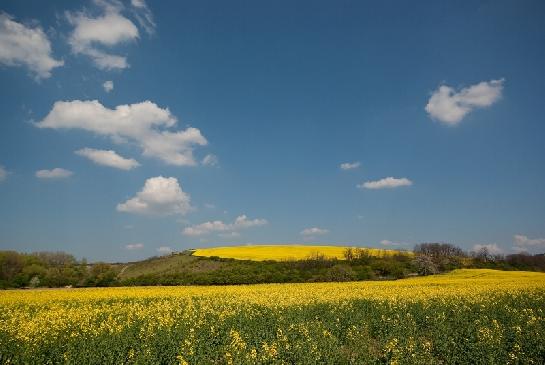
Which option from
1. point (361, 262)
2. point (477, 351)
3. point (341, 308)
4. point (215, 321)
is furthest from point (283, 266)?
point (477, 351)

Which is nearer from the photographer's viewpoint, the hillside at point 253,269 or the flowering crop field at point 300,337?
the flowering crop field at point 300,337

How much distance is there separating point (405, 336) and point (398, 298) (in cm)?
1083

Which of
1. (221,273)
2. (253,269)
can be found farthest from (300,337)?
(253,269)

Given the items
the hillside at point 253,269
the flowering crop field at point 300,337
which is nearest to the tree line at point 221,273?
the hillside at point 253,269

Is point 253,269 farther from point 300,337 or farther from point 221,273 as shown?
point 300,337

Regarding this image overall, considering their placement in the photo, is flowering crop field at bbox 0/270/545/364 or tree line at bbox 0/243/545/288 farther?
tree line at bbox 0/243/545/288

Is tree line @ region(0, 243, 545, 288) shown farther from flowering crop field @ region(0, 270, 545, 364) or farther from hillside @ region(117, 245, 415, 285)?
flowering crop field @ region(0, 270, 545, 364)

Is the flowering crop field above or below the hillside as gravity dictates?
below

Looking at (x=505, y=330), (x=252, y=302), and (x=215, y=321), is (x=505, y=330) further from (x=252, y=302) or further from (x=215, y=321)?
(x=252, y=302)

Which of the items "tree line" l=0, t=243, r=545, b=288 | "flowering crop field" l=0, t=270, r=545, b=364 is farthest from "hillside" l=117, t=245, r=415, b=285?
"flowering crop field" l=0, t=270, r=545, b=364

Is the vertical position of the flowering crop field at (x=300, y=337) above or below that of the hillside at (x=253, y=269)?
below

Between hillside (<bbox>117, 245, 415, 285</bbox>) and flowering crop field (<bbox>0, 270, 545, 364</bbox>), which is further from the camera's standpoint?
hillside (<bbox>117, 245, 415, 285</bbox>)

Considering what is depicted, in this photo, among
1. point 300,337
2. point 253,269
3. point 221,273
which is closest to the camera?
point 300,337

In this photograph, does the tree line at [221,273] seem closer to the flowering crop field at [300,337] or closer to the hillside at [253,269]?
the hillside at [253,269]
